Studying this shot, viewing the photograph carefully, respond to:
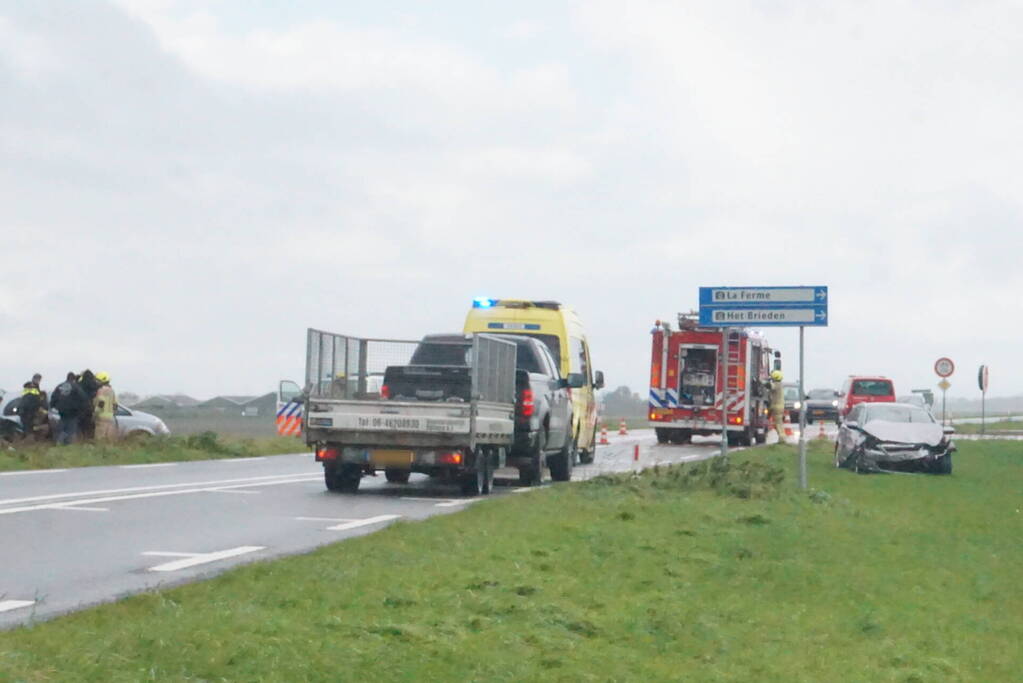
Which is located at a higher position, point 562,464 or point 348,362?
point 348,362

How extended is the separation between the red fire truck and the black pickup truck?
17574 millimetres

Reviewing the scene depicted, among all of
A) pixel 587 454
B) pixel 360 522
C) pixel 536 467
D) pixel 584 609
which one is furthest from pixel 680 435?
pixel 584 609

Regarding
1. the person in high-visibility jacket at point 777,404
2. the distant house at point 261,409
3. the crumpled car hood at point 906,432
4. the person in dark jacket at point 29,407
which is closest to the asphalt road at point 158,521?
the person in dark jacket at point 29,407

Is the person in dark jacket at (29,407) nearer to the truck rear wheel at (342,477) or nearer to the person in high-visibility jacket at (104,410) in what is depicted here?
the person in high-visibility jacket at (104,410)

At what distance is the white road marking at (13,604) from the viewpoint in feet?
29.7

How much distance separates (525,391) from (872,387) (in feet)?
131

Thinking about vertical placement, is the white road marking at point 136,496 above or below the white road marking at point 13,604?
above

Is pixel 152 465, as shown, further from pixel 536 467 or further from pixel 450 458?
pixel 450 458

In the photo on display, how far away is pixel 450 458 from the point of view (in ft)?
63.4

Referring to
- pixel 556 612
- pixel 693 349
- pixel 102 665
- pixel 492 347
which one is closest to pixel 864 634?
pixel 556 612

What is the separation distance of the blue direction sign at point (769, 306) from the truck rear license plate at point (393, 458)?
5794 millimetres

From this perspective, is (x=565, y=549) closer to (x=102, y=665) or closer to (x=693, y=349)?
(x=102, y=665)

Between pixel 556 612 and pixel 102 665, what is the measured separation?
2982 mm

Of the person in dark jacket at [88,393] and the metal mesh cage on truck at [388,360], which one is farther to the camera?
the person in dark jacket at [88,393]
